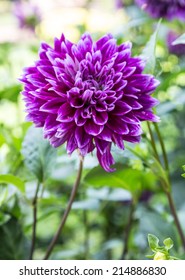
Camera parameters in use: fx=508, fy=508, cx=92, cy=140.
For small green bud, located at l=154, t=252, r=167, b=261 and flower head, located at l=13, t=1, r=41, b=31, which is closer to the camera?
small green bud, located at l=154, t=252, r=167, b=261

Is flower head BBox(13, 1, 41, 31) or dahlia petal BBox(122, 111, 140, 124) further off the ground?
flower head BBox(13, 1, 41, 31)

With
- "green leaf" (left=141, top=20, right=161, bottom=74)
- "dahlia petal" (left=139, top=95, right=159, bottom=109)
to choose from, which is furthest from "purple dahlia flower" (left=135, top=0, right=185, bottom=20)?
"dahlia petal" (left=139, top=95, right=159, bottom=109)

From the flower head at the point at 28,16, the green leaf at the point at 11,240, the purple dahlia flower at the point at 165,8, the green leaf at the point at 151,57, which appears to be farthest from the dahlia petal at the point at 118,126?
the flower head at the point at 28,16

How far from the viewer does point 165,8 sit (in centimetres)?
84

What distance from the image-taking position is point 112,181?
2.25 feet

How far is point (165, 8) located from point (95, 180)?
1.13 feet

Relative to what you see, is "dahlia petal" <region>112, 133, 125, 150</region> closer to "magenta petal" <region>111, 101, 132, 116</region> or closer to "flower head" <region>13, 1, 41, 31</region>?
"magenta petal" <region>111, 101, 132, 116</region>

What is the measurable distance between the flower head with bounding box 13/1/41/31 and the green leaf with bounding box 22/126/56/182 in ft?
2.63

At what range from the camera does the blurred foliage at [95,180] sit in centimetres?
65

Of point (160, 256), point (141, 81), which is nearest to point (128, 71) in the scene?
point (141, 81)

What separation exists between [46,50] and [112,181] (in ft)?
0.74

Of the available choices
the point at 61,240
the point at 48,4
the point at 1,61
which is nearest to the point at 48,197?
the point at 61,240

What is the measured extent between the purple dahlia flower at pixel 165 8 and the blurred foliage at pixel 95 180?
5 centimetres

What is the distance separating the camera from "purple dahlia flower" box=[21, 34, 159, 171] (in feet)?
1.62
